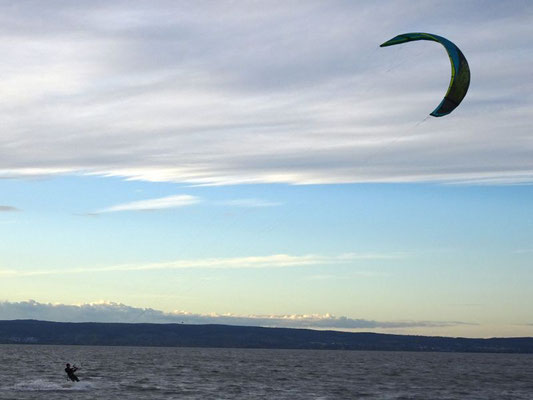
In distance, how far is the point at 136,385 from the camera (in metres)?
78.5

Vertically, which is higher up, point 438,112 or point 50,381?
point 438,112

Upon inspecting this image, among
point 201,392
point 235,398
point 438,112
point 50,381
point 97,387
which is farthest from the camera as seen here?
→ point 50,381

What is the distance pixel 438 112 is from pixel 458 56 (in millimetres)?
3202

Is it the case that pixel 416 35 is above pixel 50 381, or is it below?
above

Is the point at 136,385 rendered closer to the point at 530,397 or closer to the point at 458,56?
the point at 530,397

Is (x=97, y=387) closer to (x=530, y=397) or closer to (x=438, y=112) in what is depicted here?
(x=530, y=397)

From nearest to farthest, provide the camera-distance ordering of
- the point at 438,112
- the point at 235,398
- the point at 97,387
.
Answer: the point at 438,112
the point at 235,398
the point at 97,387

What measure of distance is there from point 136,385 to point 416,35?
48400 mm

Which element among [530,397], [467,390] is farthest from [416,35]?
[467,390]

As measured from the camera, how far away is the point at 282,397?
66250mm

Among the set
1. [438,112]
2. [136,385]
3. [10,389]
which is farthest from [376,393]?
[438,112]

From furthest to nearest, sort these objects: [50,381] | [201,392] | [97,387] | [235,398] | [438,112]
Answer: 1. [50,381]
2. [97,387]
3. [201,392]
4. [235,398]
5. [438,112]

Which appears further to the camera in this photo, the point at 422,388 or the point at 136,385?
the point at 422,388

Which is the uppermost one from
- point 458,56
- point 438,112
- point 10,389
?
point 458,56
